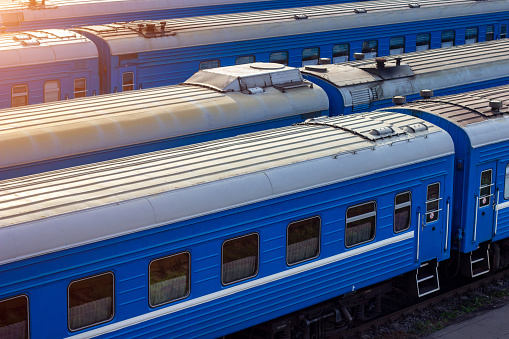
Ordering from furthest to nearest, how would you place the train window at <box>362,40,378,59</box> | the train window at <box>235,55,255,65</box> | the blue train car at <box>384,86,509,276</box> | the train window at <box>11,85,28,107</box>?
the train window at <box>362,40,378,59</box>, the train window at <box>235,55,255,65</box>, the train window at <box>11,85,28,107</box>, the blue train car at <box>384,86,509,276</box>

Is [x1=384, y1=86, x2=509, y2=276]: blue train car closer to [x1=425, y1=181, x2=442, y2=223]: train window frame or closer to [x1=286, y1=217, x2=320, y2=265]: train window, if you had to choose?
[x1=425, y1=181, x2=442, y2=223]: train window frame

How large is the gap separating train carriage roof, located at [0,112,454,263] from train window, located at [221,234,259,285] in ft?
2.13

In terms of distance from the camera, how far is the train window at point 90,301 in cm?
1012

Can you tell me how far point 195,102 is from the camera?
16672 mm

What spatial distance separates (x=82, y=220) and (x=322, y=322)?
5679 millimetres

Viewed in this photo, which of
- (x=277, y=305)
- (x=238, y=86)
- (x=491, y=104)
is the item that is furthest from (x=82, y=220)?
(x=491, y=104)

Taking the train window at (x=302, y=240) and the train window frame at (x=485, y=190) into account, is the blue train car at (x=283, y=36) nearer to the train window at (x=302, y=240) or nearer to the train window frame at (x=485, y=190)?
the train window at (x=302, y=240)

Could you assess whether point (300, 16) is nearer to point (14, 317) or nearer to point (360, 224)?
point (360, 224)

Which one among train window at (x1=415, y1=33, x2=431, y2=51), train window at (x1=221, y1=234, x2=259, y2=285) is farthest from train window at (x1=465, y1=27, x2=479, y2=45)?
train window at (x1=221, y1=234, x2=259, y2=285)

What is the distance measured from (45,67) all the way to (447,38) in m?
16.7

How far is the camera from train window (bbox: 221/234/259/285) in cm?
1175

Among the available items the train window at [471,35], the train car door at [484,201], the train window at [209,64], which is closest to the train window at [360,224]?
the train car door at [484,201]

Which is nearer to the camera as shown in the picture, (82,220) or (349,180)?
(82,220)

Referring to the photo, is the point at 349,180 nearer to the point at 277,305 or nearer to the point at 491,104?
the point at 277,305
